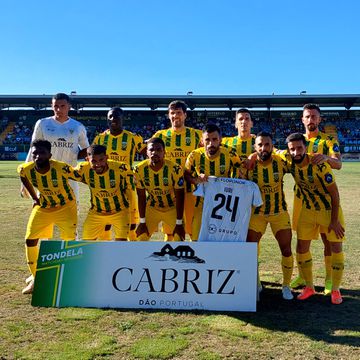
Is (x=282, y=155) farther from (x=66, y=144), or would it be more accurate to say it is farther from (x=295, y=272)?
(x=66, y=144)

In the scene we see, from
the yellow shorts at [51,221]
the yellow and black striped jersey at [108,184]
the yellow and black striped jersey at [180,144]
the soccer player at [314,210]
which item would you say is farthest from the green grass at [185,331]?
the yellow and black striped jersey at [180,144]

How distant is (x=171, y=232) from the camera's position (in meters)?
5.32

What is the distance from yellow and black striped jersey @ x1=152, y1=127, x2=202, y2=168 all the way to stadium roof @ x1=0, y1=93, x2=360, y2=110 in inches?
1360

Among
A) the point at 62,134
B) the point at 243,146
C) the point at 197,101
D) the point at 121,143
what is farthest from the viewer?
the point at 197,101

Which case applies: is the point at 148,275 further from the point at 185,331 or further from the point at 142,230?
the point at 142,230

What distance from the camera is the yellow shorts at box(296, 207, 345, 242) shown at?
4711 millimetres

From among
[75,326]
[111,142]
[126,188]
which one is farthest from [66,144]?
[75,326]

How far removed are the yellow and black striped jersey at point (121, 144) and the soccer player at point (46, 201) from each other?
993mm

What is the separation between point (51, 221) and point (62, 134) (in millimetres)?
1272

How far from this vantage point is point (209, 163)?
16.5ft

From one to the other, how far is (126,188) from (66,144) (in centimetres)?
115

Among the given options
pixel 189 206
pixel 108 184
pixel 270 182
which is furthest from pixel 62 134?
pixel 270 182

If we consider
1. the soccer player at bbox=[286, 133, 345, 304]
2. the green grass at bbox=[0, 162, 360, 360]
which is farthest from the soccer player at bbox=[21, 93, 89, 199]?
the soccer player at bbox=[286, 133, 345, 304]

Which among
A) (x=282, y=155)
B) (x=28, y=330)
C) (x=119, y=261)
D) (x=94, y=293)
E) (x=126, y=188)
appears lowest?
(x=28, y=330)
